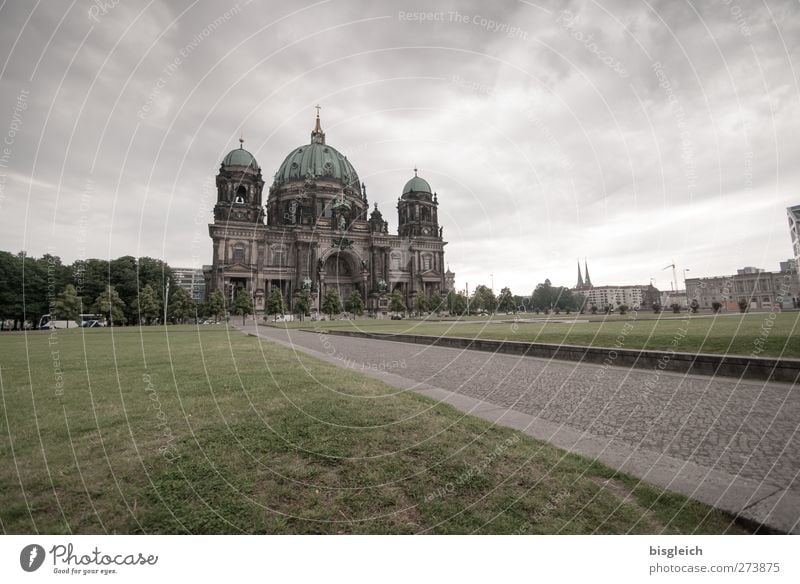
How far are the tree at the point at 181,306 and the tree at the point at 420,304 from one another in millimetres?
37348

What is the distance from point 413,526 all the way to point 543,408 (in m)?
4.56

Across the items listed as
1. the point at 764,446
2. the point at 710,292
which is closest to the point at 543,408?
the point at 764,446

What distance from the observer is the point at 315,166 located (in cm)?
8588

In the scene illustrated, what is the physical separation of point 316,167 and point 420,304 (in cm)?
3884

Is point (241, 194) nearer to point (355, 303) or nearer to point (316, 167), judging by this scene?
point (316, 167)

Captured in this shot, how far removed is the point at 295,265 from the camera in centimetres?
7669

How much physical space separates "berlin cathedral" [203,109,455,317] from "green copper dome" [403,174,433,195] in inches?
11.0

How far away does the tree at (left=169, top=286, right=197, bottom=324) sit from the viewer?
187 feet

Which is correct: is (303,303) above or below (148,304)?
below

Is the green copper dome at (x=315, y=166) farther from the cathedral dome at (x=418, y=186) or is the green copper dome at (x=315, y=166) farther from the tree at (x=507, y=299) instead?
the tree at (x=507, y=299)

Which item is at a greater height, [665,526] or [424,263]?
[424,263]

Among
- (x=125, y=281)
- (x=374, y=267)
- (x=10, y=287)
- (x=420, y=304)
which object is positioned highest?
(x=374, y=267)

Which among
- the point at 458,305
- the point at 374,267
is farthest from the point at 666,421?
the point at 374,267
